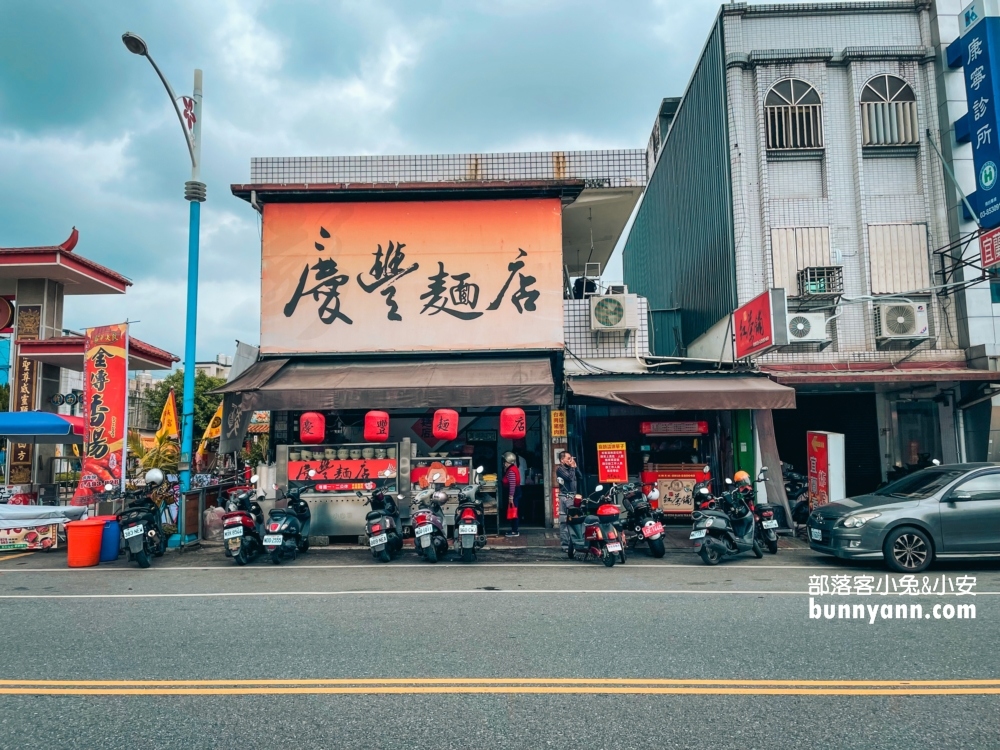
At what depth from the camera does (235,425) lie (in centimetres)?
1321

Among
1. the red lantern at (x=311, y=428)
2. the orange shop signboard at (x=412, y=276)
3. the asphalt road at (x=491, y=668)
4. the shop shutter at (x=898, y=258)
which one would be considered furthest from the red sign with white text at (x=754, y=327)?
the red lantern at (x=311, y=428)

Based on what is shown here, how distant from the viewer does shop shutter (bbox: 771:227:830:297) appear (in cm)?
1462

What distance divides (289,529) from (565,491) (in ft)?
15.4

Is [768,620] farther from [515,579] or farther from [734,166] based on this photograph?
[734,166]

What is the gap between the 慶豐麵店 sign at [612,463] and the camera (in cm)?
1334

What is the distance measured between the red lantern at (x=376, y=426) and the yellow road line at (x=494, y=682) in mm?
7604

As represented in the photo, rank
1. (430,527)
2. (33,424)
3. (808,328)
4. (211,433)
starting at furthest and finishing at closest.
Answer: (211,433), (808,328), (33,424), (430,527)

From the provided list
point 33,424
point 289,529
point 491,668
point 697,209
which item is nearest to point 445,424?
point 289,529

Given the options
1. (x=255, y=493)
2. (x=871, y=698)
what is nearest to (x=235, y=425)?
(x=255, y=493)

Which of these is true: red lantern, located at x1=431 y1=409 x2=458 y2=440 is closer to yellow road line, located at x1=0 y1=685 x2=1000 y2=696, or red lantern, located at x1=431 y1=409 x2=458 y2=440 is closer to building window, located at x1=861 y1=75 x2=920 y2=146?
yellow road line, located at x1=0 y1=685 x2=1000 y2=696

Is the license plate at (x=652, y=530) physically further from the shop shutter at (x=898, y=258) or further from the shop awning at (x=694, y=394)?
the shop shutter at (x=898, y=258)

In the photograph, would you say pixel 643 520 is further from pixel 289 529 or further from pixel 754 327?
pixel 289 529

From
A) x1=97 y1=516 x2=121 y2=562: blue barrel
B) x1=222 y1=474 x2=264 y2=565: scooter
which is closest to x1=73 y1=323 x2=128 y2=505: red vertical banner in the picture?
x1=97 y1=516 x2=121 y2=562: blue barrel

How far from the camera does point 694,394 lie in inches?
494
